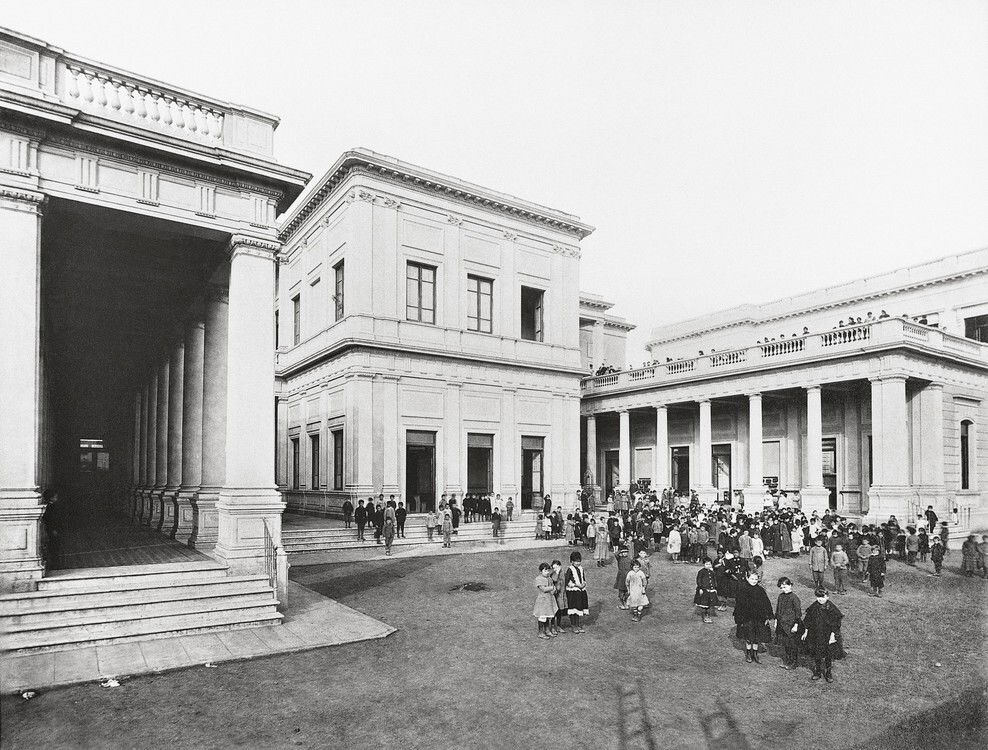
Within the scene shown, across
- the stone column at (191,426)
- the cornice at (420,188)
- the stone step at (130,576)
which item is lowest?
the stone step at (130,576)

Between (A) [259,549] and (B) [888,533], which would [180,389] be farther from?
(B) [888,533]

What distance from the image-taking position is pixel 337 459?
28844 mm

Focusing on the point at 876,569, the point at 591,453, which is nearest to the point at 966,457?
the point at 591,453

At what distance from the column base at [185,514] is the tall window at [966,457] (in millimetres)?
30416

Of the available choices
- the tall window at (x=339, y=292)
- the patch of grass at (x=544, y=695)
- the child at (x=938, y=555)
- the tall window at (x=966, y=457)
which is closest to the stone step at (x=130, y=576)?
the patch of grass at (x=544, y=695)

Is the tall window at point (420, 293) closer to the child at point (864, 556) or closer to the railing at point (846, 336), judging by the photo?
the railing at point (846, 336)

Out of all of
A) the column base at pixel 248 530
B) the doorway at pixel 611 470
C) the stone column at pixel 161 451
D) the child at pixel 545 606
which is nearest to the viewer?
the child at pixel 545 606

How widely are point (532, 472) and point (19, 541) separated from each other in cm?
2342

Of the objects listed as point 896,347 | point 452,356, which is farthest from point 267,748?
point 896,347

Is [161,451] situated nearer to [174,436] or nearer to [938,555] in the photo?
[174,436]

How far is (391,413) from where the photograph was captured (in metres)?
27.5

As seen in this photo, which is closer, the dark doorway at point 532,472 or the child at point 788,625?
the child at point 788,625

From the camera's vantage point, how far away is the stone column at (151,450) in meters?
20.8

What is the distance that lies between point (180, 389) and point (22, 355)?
23.7 feet
